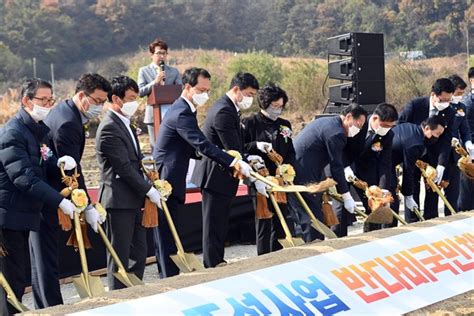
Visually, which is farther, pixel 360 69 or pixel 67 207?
pixel 360 69

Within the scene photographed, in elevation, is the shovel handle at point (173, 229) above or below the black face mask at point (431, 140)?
below

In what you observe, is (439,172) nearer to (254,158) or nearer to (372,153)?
(372,153)

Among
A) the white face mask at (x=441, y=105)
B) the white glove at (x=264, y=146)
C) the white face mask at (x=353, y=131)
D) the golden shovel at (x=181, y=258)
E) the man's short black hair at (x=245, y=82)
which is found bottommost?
the golden shovel at (x=181, y=258)

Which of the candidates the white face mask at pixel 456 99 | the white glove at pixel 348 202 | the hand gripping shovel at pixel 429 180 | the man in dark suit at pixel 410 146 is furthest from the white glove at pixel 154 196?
the white face mask at pixel 456 99

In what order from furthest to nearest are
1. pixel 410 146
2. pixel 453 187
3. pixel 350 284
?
pixel 453 187 → pixel 410 146 → pixel 350 284

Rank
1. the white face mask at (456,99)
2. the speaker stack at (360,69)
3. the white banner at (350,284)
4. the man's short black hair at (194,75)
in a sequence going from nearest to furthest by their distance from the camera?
the white banner at (350,284) < the man's short black hair at (194,75) < the white face mask at (456,99) < the speaker stack at (360,69)

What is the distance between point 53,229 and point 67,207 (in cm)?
50

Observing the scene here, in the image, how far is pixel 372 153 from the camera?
690cm

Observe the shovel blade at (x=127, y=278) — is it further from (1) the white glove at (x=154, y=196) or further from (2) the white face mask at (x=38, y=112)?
(2) the white face mask at (x=38, y=112)

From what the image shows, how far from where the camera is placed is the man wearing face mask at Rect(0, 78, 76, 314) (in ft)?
15.4

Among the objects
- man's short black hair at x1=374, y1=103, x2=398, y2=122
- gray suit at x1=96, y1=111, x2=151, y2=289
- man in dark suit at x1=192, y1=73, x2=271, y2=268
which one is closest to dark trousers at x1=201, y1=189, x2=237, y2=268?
man in dark suit at x1=192, y1=73, x2=271, y2=268

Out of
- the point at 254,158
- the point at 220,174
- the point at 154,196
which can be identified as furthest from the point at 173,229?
the point at 254,158

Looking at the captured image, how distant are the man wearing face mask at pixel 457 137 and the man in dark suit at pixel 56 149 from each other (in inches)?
157

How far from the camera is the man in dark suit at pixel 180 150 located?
227 inches
